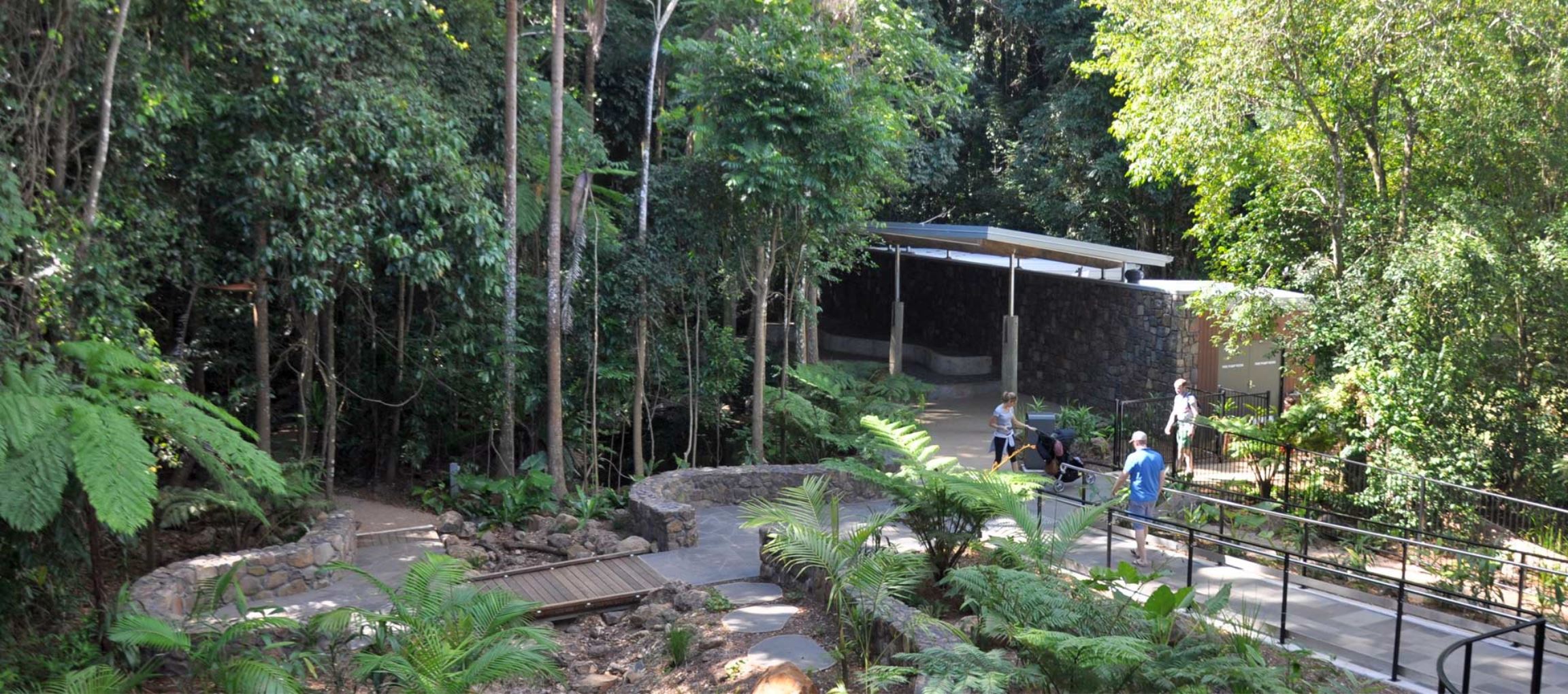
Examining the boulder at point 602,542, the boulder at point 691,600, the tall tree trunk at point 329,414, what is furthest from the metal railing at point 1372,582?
the tall tree trunk at point 329,414

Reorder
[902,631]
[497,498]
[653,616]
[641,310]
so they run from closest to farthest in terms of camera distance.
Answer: [902,631] → [653,616] → [497,498] → [641,310]

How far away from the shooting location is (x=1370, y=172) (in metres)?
15.1

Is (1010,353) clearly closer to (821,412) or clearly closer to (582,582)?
(821,412)

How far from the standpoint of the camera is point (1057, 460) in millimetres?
14047

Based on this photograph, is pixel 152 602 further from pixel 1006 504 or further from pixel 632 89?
pixel 632 89

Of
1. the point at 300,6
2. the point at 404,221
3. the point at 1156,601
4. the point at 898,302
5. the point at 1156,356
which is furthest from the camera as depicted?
the point at 898,302

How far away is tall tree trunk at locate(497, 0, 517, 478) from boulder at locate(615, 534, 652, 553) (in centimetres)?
301

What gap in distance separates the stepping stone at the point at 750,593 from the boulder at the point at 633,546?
4.74ft

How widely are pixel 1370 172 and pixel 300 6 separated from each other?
528 inches

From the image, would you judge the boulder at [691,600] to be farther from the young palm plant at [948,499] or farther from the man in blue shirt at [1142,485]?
the man in blue shirt at [1142,485]

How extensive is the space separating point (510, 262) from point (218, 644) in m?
6.56

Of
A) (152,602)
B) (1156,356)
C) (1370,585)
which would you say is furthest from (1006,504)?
(1156,356)

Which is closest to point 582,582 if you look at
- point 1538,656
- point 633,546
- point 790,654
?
point 633,546

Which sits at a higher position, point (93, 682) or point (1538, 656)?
point (1538, 656)
